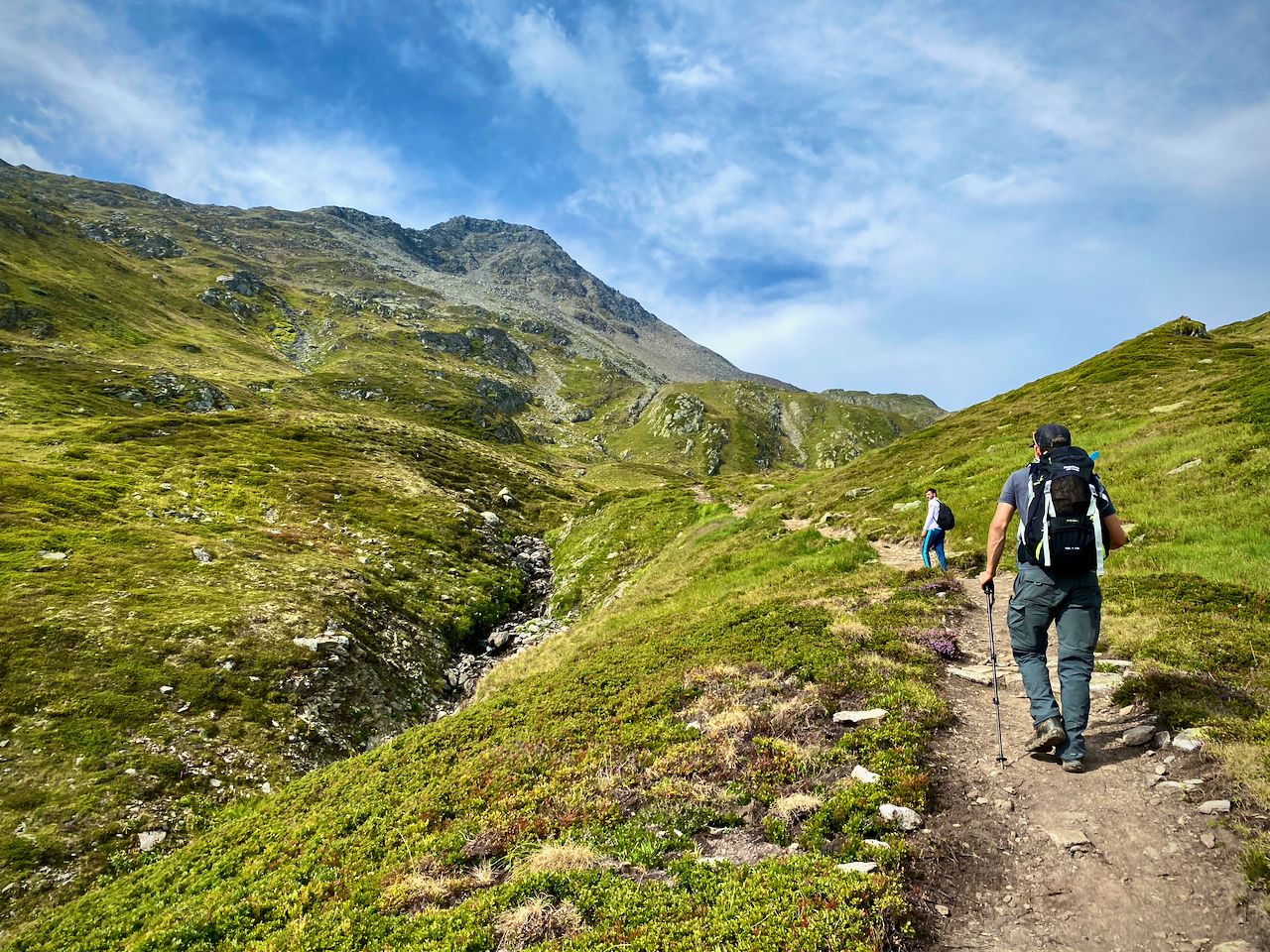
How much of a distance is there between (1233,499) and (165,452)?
78445 millimetres

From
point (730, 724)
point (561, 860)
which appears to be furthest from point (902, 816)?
point (561, 860)

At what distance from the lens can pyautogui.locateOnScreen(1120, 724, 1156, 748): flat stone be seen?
8.78m

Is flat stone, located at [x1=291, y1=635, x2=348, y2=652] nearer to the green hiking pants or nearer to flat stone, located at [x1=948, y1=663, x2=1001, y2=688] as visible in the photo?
flat stone, located at [x1=948, y1=663, x2=1001, y2=688]

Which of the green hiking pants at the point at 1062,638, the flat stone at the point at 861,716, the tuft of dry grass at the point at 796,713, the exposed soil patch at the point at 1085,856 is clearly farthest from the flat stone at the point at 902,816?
the tuft of dry grass at the point at 796,713

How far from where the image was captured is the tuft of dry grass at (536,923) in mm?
7516

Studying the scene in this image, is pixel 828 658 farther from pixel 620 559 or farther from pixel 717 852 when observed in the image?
pixel 620 559

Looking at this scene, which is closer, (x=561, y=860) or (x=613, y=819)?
(x=561, y=860)

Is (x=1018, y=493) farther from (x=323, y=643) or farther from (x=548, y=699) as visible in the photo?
(x=323, y=643)

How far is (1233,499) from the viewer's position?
17312mm

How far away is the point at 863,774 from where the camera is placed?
9438mm

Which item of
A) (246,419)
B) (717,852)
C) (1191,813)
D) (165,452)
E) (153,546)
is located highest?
(246,419)

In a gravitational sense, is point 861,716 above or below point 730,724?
above

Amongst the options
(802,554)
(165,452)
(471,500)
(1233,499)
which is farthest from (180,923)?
(165,452)

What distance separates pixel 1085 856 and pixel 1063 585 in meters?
4.07
